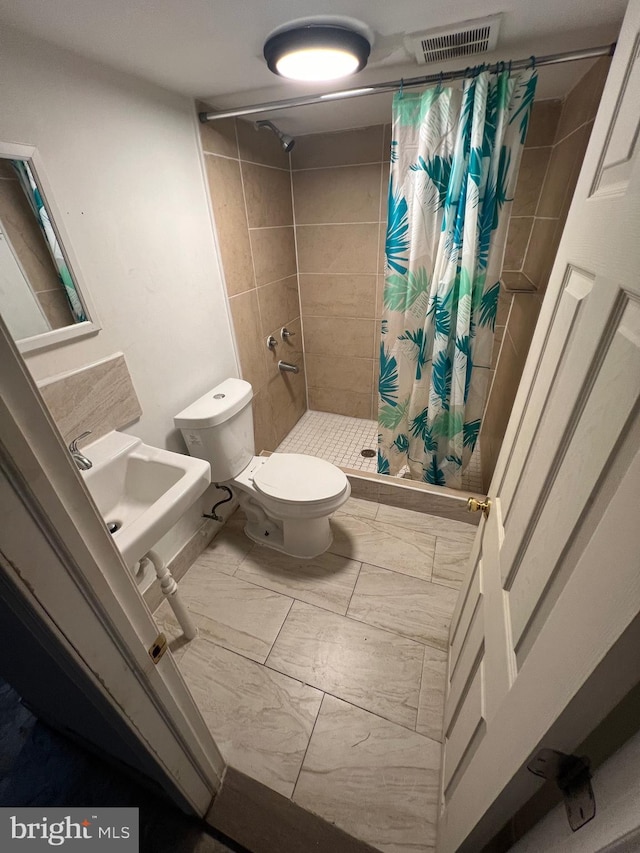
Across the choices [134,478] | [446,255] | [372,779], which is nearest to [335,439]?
[446,255]

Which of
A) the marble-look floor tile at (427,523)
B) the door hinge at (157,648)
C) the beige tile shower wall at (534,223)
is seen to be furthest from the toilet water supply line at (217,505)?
the beige tile shower wall at (534,223)

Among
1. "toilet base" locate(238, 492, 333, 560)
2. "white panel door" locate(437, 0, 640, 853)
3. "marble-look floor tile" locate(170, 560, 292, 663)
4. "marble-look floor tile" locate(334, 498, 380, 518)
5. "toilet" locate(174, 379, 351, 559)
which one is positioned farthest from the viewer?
"marble-look floor tile" locate(334, 498, 380, 518)

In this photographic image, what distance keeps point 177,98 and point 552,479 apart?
5.77 ft

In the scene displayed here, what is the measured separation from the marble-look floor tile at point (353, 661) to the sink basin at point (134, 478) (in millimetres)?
745

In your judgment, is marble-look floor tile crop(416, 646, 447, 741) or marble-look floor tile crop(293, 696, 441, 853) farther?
marble-look floor tile crop(416, 646, 447, 741)

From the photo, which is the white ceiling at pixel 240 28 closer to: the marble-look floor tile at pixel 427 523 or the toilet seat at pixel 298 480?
the toilet seat at pixel 298 480

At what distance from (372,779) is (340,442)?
1744mm

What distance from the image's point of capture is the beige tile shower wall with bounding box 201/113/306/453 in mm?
1545

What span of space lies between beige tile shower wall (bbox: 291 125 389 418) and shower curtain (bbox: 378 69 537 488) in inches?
25.7

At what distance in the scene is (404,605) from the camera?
4.78 feet

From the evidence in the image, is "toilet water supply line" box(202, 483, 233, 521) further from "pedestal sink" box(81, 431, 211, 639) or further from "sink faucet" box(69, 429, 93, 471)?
"sink faucet" box(69, 429, 93, 471)

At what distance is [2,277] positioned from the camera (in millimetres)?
880

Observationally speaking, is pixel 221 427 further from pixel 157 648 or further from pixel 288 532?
pixel 157 648

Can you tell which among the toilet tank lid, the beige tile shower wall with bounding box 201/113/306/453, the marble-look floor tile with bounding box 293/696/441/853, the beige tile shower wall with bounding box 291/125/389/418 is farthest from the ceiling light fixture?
the marble-look floor tile with bounding box 293/696/441/853
